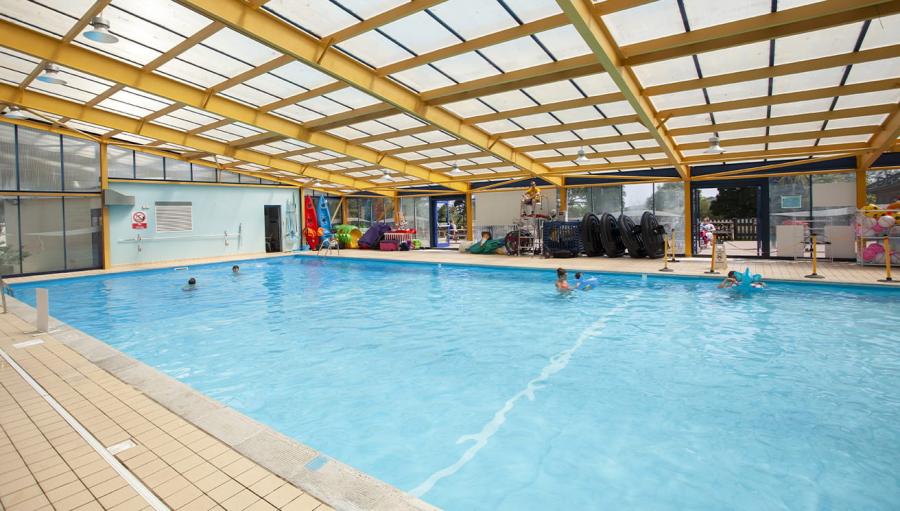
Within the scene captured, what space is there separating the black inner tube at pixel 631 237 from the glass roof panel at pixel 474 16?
8937 millimetres

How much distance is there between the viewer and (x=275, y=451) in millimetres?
2568

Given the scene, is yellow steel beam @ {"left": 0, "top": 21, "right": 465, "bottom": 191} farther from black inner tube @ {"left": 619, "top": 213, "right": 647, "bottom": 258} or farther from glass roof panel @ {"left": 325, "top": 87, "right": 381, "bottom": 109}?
black inner tube @ {"left": 619, "top": 213, "right": 647, "bottom": 258}

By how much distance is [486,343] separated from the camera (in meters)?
5.72

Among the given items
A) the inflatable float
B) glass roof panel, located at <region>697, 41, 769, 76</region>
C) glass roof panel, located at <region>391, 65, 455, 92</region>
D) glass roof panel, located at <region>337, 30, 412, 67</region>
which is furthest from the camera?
the inflatable float

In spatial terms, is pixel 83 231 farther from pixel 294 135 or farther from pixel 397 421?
pixel 397 421

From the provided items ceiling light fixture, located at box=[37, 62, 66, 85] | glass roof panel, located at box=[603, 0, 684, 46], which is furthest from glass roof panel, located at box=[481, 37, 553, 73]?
ceiling light fixture, located at box=[37, 62, 66, 85]

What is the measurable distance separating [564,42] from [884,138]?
317 inches

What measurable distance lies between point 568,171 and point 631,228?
10.8 ft

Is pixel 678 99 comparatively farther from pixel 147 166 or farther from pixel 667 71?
pixel 147 166

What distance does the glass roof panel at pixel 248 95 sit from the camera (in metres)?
8.88

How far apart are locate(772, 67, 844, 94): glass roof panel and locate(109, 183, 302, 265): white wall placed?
17.3m

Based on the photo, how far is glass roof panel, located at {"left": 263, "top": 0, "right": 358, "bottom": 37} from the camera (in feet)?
18.9

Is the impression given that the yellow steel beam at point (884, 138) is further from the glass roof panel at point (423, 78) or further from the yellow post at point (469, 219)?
the yellow post at point (469, 219)

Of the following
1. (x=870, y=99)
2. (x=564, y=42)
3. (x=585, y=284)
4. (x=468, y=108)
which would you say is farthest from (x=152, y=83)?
(x=870, y=99)
